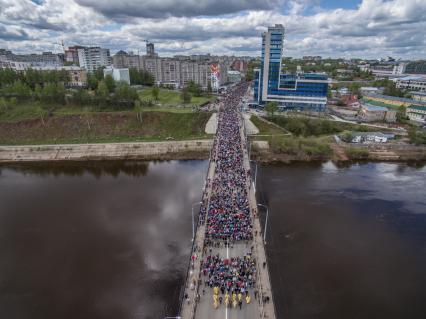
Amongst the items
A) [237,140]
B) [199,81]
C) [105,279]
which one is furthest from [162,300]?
[199,81]

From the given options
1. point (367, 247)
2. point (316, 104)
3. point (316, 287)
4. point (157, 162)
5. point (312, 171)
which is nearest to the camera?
point (316, 287)

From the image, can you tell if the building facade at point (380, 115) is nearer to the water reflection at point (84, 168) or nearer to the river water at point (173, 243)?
the river water at point (173, 243)

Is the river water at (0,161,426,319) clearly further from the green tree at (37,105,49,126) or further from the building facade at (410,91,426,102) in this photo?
the building facade at (410,91,426,102)

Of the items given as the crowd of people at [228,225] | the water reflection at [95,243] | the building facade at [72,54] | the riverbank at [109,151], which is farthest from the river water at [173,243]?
the building facade at [72,54]

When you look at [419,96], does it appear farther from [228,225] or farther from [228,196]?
[228,225]

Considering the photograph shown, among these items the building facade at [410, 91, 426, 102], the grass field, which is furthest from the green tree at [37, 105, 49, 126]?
the building facade at [410, 91, 426, 102]

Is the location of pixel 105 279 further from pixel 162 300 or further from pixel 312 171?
pixel 312 171

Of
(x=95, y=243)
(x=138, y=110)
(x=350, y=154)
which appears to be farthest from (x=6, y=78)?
(x=350, y=154)
